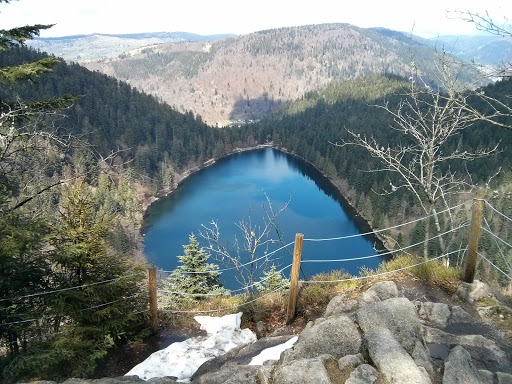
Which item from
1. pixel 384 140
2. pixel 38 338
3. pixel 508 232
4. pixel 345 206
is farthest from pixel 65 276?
pixel 384 140

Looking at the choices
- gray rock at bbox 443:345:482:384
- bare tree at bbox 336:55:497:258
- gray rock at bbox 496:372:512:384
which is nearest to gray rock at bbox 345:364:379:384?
gray rock at bbox 443:345:482:384

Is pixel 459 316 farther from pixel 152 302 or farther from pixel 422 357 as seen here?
pixel 152 302

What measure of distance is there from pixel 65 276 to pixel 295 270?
209 inches

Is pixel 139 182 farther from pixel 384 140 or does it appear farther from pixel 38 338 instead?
pixel 38 338

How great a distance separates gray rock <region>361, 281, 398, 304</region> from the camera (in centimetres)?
664

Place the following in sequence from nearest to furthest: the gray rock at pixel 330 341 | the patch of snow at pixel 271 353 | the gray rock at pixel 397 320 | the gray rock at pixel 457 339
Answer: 1. the gray rock at pixel 330 341
2. the gray rock at pixel 397 320
3. the gray rock at pixel 457 339
4. the patch of snow at pixel 271 353

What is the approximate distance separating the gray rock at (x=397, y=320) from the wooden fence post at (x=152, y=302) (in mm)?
4668

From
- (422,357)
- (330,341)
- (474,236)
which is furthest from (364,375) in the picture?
(474,236)

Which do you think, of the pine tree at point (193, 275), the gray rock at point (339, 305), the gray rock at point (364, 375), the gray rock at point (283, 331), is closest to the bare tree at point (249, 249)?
the pine tree at point (193, 275)

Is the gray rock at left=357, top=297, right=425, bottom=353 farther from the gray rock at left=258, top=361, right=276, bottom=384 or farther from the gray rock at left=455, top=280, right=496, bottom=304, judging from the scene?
the gray rock at left=455, top=280, right=496, bottom=304

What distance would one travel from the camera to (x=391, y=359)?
418cm

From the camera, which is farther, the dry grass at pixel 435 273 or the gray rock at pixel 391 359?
the dry grass at pixel 435 273

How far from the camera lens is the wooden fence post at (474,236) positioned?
6.46 metres

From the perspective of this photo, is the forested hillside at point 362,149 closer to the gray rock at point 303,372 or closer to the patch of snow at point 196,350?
the patch of snow at point 196,350
